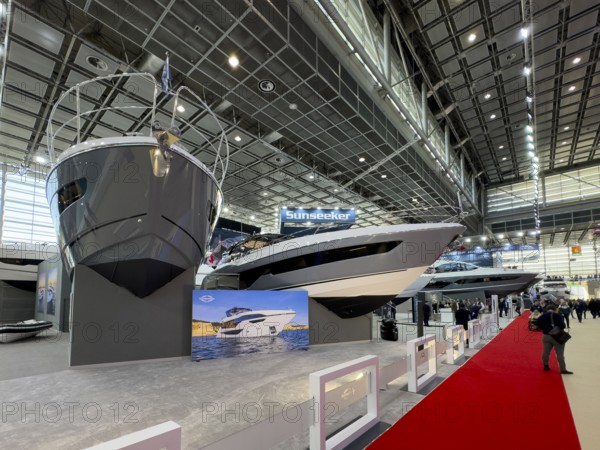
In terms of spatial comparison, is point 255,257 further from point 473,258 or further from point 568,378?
point 473,258

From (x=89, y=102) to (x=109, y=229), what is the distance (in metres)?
6.70

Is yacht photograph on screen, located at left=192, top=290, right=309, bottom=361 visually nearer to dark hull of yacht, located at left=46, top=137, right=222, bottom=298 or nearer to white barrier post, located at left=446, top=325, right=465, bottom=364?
dark hull of yacht, located at left=46, top=137, right=222, bottom=298

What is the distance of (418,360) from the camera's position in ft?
13.3

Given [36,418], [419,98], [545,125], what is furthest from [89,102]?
[545,125]

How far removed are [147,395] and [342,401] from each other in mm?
2450

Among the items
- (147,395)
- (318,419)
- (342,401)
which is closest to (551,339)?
(342,401)

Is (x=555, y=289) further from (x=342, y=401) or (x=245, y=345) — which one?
(x=342, y=401)

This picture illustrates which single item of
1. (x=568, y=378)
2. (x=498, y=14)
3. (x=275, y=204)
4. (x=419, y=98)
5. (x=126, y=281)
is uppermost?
(x=498, y=14)

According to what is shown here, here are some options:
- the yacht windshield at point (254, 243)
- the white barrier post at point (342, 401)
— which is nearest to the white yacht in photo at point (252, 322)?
the yacht windshield at point (254, 243)

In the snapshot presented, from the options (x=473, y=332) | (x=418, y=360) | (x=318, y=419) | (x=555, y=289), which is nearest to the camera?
(x=318, y=419)

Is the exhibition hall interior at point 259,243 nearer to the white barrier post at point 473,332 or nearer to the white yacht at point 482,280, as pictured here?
the white barrier post at point 473,332

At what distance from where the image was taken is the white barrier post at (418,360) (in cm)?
390

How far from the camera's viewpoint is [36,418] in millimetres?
3062

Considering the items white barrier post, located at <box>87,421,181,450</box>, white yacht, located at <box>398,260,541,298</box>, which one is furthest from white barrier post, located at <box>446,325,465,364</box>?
white yacht, located at <box>398,260,541,298</box>
